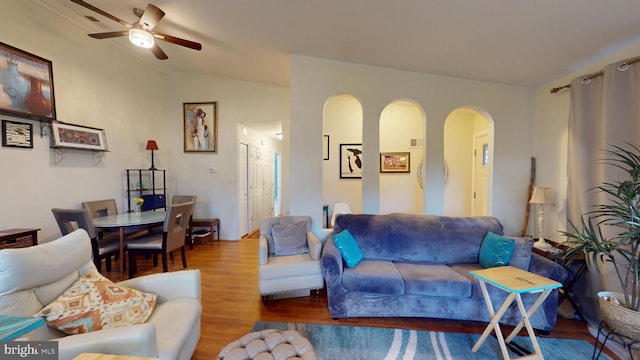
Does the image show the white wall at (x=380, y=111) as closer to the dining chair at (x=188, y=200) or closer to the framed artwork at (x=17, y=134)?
the dining chair at (x=188, y=200)

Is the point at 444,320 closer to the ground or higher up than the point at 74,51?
closer to the ground

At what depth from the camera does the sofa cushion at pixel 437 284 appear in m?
2.18

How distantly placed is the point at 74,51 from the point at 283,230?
3.67m

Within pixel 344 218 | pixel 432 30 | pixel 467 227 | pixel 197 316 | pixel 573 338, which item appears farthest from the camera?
pixel 344 218

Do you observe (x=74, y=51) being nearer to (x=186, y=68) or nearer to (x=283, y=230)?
(x=186, y=68)

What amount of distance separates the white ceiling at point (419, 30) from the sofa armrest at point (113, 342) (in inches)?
101

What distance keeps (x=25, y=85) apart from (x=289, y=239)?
336cm

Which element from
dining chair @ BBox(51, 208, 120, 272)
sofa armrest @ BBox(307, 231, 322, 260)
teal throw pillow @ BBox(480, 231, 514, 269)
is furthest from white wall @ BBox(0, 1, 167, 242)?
teal throw pillow @ BBox(480, 231, 514, 269)

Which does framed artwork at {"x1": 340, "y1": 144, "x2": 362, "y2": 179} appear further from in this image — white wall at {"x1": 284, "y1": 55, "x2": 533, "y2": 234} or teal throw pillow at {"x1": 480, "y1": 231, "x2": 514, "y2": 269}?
teal throw pillow at {"x1": 480, "y1": 231, "x2": 514, "y2": 269}

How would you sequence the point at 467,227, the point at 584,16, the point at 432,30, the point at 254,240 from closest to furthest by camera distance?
the point at 584,16 < the point at 432,30 < the point at 467,227 < the point at 254,240

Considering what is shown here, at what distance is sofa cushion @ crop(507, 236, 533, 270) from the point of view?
2.28 m

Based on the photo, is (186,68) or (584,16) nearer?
(584,16)

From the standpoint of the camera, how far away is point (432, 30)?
7.59ft

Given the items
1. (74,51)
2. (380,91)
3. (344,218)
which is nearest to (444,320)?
(344,218)
